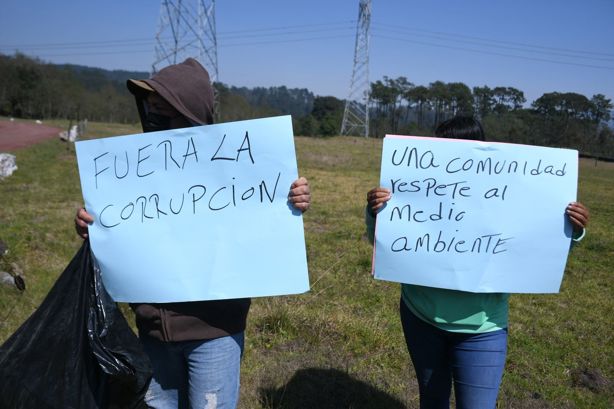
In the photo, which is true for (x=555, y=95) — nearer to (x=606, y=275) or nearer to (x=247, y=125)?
(x=606, y=275)

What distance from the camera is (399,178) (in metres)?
1.90

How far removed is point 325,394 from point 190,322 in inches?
69.8

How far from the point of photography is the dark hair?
1.99 meters

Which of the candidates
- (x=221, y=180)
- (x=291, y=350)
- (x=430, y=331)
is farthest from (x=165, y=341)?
(x=291, y=350)

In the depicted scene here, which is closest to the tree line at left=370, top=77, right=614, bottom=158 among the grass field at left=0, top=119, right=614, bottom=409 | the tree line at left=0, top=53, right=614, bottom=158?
the tree line at left=0, top=53, right=614, bottom=158

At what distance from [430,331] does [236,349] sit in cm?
84

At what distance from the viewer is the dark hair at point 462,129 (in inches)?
78.4

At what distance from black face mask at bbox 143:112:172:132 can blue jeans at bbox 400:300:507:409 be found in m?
1.35

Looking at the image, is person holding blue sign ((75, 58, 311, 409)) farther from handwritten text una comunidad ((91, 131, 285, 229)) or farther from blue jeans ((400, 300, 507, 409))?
blue jeans ((400, 300, 507, 409))

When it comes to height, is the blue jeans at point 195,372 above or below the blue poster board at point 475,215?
below

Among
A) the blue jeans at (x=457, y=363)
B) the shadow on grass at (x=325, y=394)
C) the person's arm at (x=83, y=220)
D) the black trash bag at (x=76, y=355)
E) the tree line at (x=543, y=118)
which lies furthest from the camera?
the tree line at (x=543, y=118)

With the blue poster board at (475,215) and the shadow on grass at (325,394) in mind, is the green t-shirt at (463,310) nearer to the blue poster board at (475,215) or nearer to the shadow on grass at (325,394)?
the blue poster board at (475,215)

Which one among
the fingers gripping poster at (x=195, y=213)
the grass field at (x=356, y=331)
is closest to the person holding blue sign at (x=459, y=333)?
the fingers gripping poster at (x=195, y=213)

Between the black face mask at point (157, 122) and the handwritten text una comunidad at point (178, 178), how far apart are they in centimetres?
14
